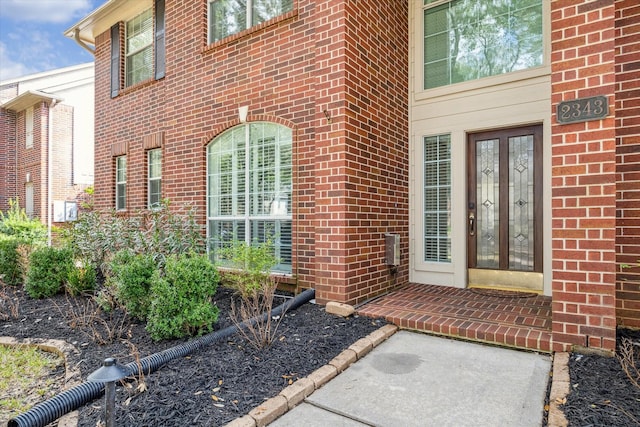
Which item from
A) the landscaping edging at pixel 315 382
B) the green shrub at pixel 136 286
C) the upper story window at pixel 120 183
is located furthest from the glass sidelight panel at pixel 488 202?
the upper story window at pixel 120 183

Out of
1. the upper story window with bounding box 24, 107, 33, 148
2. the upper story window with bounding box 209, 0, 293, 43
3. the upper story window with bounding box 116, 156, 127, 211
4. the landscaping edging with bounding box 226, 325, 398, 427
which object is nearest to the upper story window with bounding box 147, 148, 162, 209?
the upper story window with bounding box 116, 156, 127, 211

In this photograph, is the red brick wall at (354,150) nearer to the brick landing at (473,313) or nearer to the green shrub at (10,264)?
the brick landing at (473,313)

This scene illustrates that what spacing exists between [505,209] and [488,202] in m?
0.23

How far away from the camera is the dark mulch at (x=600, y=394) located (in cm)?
208

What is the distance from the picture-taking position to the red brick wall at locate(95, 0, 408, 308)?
4.20 meters

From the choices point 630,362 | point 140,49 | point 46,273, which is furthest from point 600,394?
point 140,49

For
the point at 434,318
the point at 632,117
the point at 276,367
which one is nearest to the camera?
the point at 276,367

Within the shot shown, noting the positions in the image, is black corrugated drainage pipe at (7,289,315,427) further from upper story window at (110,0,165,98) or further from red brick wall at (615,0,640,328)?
upper story window at (110,0,165,98)

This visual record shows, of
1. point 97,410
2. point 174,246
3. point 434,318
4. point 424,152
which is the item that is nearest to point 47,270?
point 174,246

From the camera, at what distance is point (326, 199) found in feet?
13.9

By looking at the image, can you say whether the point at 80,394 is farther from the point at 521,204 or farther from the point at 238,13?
the point at 238,13

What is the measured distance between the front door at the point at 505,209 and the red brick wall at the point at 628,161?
1173 mm

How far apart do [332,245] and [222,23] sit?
4.15 meters

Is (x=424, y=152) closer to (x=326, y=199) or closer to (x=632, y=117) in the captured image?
(x=326, y=199)
